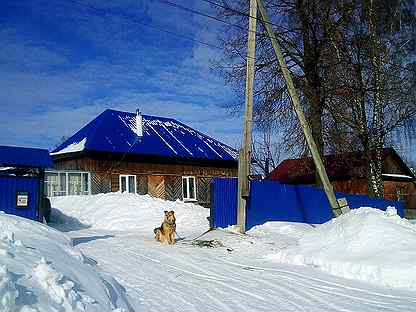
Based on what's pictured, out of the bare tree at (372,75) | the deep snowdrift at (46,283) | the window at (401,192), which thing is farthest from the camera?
the window at (401,192)

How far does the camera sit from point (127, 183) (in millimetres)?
28953

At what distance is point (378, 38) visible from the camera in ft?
75.0

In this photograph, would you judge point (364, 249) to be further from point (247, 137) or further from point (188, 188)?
point (188, 188)

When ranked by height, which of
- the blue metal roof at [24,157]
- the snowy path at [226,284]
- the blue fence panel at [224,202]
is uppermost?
the blue metal roof at [24,157]

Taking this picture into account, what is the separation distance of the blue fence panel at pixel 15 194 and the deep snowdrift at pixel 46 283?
871cm

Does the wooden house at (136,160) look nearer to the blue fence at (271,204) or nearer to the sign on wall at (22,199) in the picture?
the sign on wall at (22,199)

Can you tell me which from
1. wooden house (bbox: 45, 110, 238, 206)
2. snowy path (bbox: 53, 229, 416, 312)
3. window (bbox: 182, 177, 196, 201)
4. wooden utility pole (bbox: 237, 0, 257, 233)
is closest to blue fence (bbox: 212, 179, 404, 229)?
wooden utility pole (bbox: 237, 0, 257, 233)

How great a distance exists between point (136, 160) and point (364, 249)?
20.5 metres

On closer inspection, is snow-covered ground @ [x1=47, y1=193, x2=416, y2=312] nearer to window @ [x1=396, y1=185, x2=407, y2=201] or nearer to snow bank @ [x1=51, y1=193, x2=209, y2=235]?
snow bank @ [x1=51, y1=193, x2=209, y2=235]

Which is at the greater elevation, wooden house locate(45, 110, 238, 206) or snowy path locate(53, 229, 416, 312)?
wooden house locate(45, 110, 238, 206)

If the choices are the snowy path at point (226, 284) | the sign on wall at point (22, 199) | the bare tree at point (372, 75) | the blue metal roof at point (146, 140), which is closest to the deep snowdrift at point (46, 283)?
the snowy path at point (226, 284)

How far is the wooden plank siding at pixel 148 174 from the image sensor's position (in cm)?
2769

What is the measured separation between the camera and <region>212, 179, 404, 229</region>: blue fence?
1592cm

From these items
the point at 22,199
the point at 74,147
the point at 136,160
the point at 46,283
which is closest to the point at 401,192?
the point at 136,160
